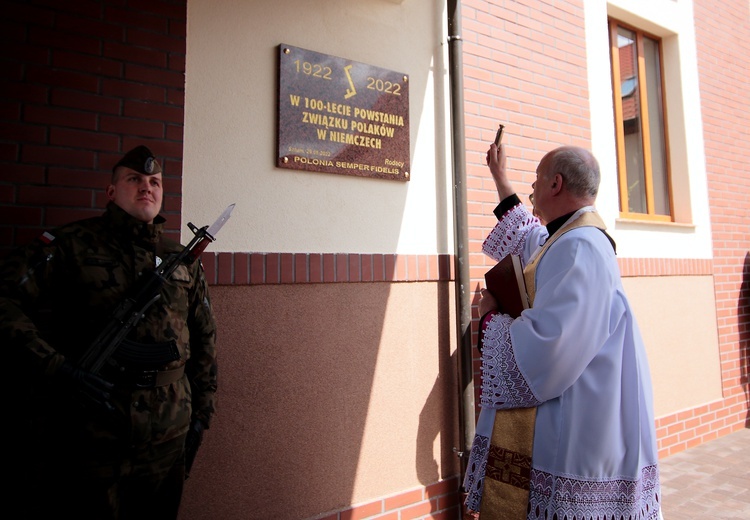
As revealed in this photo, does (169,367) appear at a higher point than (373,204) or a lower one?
lower

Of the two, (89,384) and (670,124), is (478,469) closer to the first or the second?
(89,384)

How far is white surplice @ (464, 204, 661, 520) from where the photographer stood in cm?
191

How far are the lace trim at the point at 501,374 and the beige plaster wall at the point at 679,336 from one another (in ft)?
10.6

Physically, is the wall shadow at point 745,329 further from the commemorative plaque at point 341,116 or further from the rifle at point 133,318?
the rifle at point 133,318

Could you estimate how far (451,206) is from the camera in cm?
378

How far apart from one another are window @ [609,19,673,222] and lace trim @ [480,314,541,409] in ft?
12.1

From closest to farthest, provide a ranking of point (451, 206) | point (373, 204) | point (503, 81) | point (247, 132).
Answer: point (247, 132)
point (373, 204)
point (451, 206)
point (503, 81)

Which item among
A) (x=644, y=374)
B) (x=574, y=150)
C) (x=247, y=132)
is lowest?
(x=644, y=374)

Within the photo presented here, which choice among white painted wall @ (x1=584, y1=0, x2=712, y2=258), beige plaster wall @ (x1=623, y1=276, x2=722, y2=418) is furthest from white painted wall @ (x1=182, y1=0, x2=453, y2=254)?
beige plaster wall @ (x1=623, y1=276, x2=722, y2=418)

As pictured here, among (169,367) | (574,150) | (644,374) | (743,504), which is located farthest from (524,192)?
(169,367)

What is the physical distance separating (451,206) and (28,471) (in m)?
2.75

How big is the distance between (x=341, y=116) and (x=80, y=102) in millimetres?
1406

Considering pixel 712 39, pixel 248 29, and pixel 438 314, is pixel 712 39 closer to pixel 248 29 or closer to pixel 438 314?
pixel 438 314

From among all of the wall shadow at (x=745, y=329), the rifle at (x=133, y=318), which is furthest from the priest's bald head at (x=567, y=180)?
the wall shadow at (x=745, y=329)
